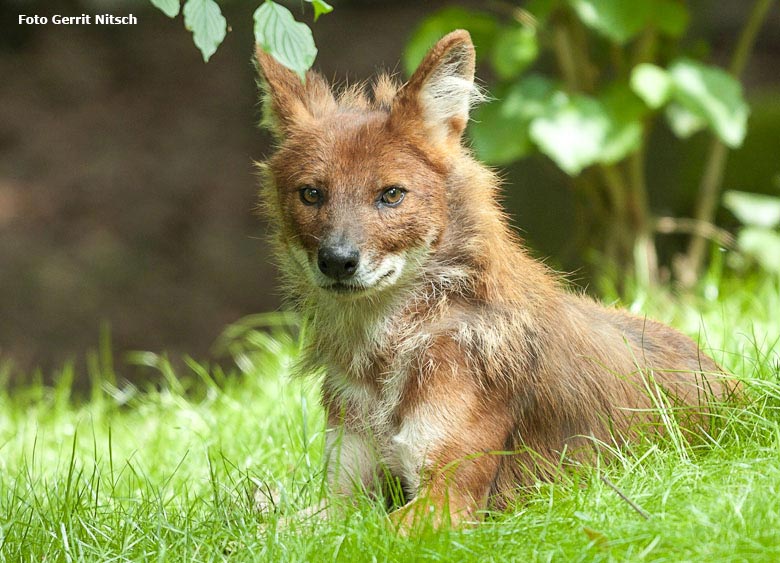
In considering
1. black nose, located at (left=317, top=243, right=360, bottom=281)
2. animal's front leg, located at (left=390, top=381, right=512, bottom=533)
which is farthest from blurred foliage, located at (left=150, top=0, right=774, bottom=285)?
animal's front leg, located at (left=390, top=381, right=512, bottom=533)

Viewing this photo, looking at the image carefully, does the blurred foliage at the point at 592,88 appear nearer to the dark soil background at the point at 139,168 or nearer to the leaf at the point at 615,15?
the leaf at the point at 615,15

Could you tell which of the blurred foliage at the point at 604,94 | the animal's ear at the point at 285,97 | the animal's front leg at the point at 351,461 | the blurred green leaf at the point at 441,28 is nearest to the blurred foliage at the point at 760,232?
the blurred foliage at the point at 604,94

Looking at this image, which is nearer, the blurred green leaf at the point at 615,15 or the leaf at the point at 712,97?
the blurred green leaf at the point at 615,15

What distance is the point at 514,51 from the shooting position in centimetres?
641

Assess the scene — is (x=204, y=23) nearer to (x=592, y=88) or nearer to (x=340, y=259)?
(x=340, y=259)

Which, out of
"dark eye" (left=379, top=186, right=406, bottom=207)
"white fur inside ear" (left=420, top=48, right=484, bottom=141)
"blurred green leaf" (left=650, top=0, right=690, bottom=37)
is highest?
"blurred green leaf" (left=650, top=0, right=690, bottom=37)

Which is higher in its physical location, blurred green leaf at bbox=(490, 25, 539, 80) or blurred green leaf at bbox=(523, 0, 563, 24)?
blurred green leaf at bbox=(523, 0, 563, 24)

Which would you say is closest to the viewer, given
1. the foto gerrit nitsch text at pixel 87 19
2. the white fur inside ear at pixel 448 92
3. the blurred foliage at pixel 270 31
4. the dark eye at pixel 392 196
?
the blurred foliage at pixel 270 31

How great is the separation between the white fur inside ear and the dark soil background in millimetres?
6423

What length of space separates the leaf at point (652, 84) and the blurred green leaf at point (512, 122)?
0.53 metres

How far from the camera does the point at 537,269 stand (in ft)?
13.5

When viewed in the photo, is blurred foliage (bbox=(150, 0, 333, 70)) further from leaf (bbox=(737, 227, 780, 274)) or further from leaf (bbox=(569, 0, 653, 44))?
leaf (bbox=(737, 227, 780, 274))

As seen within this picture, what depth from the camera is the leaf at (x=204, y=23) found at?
307 centimetres

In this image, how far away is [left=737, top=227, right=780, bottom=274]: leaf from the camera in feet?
22.1
